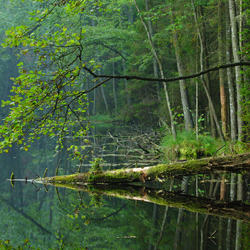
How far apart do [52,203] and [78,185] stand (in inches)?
62.3

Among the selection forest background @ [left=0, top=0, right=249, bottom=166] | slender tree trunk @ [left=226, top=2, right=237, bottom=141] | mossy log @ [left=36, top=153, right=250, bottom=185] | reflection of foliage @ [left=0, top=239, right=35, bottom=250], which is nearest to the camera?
reflection of foliage @ [left=0, top=239, right=35, bottom=250]

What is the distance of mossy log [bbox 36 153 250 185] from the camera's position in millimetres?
5621

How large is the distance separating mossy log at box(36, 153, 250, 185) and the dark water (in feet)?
1.69

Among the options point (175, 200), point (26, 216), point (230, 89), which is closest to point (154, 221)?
point (175, 200)

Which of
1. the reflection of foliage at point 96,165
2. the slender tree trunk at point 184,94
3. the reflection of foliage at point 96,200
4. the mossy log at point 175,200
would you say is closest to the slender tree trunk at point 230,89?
the slender tree trunk at point 184,94

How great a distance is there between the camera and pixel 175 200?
540 centimetres

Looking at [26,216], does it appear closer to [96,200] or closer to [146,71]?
[96,200]

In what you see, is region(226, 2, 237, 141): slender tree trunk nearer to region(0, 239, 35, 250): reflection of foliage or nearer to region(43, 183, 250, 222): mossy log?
region(43, 183, 250, 222): mossy log

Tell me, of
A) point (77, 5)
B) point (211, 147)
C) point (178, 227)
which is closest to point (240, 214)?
point (178, 227)

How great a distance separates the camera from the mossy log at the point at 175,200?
4414 mm

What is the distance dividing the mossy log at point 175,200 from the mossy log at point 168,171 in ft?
0.63

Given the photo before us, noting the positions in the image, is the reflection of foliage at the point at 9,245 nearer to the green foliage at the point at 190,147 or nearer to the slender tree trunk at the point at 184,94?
the green foliage at the point at 190,147

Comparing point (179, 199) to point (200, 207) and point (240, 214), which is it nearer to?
point (200, 207)

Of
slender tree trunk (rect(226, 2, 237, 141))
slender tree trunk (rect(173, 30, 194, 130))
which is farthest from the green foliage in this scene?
slender tree trunk (rect(173, 30, 194, 130))
